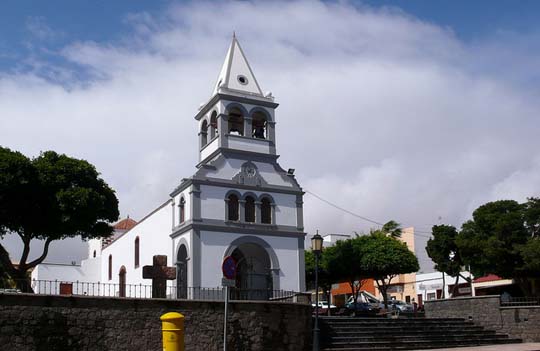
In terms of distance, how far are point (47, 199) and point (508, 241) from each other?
71.2 ft

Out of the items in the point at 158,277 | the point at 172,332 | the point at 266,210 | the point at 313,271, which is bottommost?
the point at 172,332

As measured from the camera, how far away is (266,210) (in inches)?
1297

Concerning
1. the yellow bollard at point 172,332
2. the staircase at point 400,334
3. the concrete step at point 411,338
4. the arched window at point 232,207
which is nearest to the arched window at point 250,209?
the arched window at point 232,207

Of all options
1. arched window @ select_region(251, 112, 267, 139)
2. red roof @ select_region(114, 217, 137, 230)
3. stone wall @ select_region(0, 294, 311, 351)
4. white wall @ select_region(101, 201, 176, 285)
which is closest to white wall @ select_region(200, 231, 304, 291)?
white wall @ select_region(101, 201, 176, 285)

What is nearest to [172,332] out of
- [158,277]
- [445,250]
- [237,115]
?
[158,277]

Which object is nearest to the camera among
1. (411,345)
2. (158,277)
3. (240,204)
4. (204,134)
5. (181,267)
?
(411,345)

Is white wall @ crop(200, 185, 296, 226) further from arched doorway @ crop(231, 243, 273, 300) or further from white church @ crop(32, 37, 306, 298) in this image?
arched doorway @ crop(231, 243, 273, 300)

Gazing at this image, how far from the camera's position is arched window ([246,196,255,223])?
106 feet

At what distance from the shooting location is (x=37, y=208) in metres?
28.3

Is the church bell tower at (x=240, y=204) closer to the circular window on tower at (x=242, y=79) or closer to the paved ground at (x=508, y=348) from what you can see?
the circular window on tower at (x=242, y=79)

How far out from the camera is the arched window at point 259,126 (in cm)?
3425

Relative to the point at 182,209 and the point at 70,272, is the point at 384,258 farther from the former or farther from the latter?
the point at 70,272

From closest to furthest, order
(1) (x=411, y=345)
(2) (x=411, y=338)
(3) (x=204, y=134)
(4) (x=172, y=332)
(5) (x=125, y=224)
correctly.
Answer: (4) (x=172, y=332)
(1) (x=411, y=345)
(2) (x=411, y=338)
(3) (x=204, y=134)
(5) (x=125, y=224)

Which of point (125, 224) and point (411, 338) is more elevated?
point (125, 224)
